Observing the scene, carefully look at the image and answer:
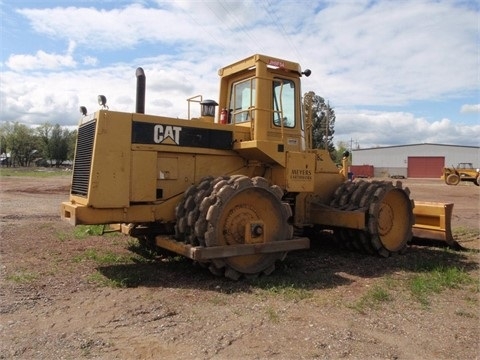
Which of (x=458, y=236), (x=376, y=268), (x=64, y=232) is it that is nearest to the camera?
(x=376, y=268)

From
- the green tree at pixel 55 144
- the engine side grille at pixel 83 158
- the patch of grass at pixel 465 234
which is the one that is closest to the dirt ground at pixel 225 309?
the engine side grille at pixel 83 158

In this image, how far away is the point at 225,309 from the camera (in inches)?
210

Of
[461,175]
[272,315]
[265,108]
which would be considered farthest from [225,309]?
[461,175]

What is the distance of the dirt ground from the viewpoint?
4.30 metres

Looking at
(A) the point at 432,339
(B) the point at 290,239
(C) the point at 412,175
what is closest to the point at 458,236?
(B) the point at 290,239

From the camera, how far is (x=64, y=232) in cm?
1014

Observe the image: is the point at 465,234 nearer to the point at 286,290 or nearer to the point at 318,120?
the point at 318,120

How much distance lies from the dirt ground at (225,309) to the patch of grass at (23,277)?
0.11 feet

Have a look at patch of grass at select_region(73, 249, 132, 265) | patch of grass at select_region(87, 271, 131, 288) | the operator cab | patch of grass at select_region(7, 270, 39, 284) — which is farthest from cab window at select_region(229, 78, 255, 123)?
patch of grass at select_region(7, 270, 39, 284)

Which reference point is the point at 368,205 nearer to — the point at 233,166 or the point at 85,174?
the point at 233,166

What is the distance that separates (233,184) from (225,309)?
6.15 ft

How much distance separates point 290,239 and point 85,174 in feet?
10.2

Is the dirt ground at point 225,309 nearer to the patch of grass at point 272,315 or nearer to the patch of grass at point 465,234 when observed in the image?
the patch of grass at point 272,315

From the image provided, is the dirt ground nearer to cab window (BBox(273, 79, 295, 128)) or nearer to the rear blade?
the rear blade
